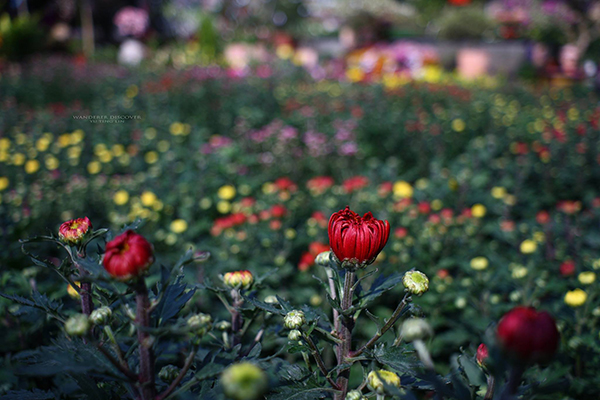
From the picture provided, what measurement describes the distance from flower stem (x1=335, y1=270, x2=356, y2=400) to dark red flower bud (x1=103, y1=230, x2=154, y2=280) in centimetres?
33

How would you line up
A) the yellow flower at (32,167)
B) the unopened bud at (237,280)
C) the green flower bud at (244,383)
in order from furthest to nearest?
the yellow flower at (32,167) → the unopened bud at (237,280) → the green flower bud at (244,383)

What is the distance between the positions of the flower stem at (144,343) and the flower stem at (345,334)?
1.02 ft

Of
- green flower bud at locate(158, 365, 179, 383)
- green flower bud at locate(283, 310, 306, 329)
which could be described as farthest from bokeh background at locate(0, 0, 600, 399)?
green flower bud at locate(283, 310, 306, 329)

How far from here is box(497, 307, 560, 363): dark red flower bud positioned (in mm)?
469

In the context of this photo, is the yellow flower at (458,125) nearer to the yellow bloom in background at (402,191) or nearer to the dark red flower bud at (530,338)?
the yellow bloom in background at (402,191)

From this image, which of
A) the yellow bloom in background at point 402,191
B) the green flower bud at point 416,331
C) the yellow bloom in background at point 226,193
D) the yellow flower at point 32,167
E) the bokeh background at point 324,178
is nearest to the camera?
the green flower bud at point 416,331

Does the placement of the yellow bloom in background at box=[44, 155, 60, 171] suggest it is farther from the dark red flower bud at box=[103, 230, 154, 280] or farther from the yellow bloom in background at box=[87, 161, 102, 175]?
the dark red flower bud at box=[103, 230, 154, 280]

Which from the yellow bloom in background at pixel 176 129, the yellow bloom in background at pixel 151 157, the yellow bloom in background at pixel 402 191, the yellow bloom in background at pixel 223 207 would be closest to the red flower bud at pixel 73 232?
the yellow bloom in background at pixel 223 207

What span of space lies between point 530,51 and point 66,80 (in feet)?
31.6

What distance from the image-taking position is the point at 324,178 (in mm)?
2666

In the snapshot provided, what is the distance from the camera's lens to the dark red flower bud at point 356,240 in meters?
→ 0.69

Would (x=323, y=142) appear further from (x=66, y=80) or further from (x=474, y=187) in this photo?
(x=66, y=80)

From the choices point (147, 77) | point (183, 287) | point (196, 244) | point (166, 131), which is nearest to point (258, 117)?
point (166, 131)

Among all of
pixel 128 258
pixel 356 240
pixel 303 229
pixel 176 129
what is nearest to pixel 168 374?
pixel 128 258
